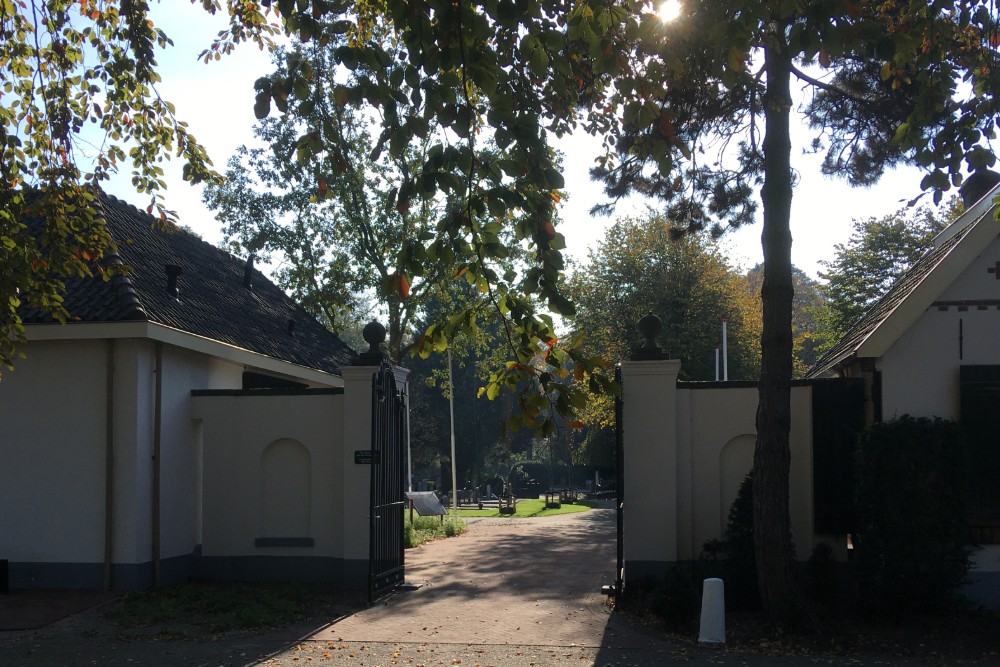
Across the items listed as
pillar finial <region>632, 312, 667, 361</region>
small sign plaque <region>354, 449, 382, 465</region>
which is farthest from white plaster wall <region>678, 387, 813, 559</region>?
small sign plaque <region>354, 449, 382, 465</region>

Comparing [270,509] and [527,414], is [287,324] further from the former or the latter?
[527,414]

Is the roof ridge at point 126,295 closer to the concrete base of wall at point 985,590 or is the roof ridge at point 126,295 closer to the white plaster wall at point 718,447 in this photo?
the white plaster wall at point 718,447

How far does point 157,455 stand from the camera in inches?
501

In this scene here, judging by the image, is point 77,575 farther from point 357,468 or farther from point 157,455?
point 357,468

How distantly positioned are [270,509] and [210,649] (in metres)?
4.21

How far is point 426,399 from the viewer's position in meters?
60.9

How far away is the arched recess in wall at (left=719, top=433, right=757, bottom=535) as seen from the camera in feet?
39.2

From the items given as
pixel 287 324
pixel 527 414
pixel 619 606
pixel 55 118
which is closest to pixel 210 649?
pixel 619 606

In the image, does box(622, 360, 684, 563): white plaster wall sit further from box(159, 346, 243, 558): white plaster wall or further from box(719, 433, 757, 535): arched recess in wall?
box(159, 346, 243, 558): white plaster wall

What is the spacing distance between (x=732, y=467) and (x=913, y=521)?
2546mm

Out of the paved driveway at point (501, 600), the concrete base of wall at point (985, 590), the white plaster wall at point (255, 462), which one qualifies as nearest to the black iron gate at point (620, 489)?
the paved driveway at point (501, 600)

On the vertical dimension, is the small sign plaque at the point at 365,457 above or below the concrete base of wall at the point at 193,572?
above

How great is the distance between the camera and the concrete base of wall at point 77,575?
12.2 m

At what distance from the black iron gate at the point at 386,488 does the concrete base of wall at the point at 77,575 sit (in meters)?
3.05
